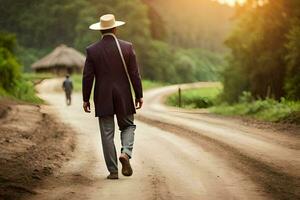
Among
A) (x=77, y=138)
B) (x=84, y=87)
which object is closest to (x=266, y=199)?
(x=84, y=87)

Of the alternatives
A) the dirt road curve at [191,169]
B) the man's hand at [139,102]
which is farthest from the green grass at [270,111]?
the man's hand at [139,102]

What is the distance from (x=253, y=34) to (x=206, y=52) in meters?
82.3

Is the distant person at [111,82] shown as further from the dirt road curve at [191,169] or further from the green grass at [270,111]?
the green grass at [270,111]

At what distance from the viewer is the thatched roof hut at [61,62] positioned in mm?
74000

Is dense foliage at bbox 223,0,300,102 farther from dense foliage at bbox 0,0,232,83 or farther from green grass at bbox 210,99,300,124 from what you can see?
dense foliage at bbox 0,0,232,83

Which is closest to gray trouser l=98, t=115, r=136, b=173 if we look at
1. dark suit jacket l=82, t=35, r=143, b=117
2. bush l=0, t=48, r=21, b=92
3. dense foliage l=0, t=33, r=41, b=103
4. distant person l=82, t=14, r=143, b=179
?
distant person l=82, t=14, r=143, b=179

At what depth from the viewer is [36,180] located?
8.48m

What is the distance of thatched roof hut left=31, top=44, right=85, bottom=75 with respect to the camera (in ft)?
243

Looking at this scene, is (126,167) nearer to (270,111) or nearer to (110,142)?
(110,142)

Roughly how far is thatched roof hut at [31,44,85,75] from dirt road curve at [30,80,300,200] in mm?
59217

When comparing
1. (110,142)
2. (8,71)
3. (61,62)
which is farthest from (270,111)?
(61,62)

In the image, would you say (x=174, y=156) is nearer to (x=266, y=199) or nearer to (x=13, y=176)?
(x=13, y=176)

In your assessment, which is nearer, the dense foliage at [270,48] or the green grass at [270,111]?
the green grass at [270,111]

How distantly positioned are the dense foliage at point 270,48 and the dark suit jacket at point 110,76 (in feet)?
78.8
